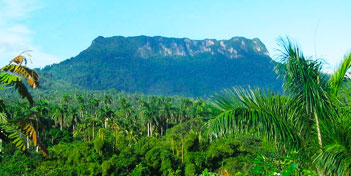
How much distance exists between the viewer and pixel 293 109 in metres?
5.51

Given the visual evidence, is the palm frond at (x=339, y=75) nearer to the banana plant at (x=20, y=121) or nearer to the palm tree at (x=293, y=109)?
the palm tree at (x=293, y=109)

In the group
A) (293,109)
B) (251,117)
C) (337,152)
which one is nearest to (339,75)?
(293,109)

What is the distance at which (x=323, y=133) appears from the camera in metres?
5.27

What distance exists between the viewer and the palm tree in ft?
16.7

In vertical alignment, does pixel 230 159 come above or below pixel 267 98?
below

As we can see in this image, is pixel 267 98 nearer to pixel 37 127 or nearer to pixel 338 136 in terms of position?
pixel 338 136

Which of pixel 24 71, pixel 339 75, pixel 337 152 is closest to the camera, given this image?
pixel 337 152

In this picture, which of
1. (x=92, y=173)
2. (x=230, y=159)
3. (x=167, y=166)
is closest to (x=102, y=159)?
(x=92, y=173)

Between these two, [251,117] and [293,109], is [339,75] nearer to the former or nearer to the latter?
[293,109]

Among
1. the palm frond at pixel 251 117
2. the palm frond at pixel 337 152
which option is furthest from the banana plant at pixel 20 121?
the palm frond at pixel 337 152

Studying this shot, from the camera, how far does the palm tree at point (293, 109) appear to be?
16.7 ft

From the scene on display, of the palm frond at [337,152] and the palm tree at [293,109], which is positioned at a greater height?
the palm tree at [293,109]

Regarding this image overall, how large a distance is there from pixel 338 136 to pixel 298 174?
1171mm

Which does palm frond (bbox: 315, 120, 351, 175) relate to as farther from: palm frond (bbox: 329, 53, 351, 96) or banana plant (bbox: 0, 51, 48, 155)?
banana plant (bbox: 0, 51, 48, 155)
